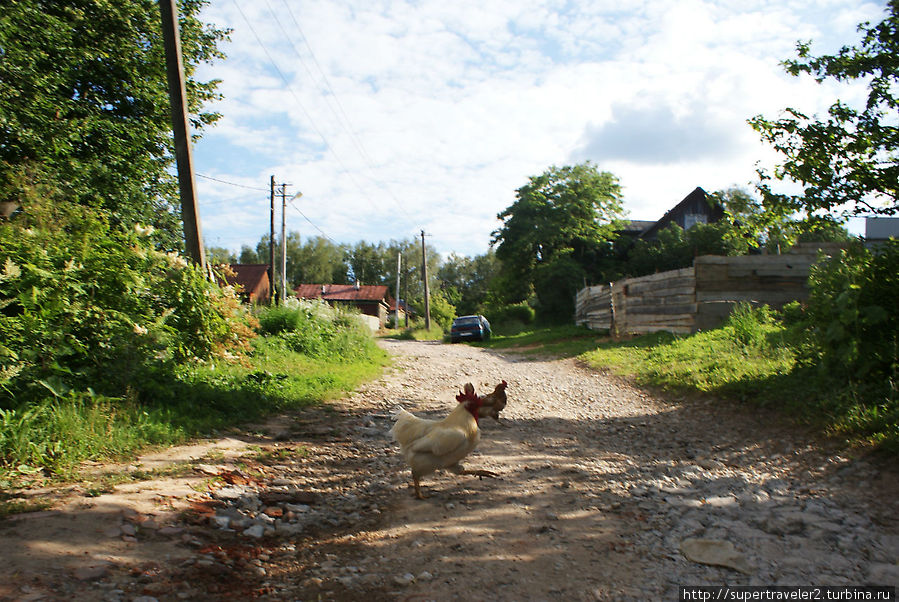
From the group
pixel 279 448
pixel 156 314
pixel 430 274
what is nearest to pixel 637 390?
pixel 279 448

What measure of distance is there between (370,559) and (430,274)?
81.9m

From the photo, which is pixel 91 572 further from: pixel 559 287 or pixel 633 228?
pixel 633 228

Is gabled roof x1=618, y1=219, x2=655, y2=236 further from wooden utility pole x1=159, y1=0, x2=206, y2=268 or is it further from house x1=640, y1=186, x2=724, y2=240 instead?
wooden utility pole x1=159, y1=0, x2=206, y2=268

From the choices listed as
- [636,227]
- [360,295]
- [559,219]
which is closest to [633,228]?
[636,227]

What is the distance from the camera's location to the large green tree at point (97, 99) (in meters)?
11.8

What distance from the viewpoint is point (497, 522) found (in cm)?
386

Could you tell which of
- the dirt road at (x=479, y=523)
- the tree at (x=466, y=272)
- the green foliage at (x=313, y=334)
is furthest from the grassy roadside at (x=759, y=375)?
the tree at (x=466, y=272)

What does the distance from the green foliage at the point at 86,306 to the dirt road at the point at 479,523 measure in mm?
1549

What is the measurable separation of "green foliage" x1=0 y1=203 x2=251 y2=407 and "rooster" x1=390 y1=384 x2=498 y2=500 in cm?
Answer: 336

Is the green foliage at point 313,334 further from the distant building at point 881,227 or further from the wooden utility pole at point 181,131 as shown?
the distant building at point 881,227

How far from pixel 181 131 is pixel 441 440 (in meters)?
7.98

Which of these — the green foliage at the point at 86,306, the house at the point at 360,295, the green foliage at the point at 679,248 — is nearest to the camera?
the green foliage at the point at 86,306

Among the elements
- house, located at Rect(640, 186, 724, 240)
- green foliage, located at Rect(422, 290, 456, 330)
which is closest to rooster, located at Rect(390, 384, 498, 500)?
house, located at Rect(640, 186, 724, 240)

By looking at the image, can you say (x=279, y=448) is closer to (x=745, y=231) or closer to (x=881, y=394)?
(x=881, y=394)
